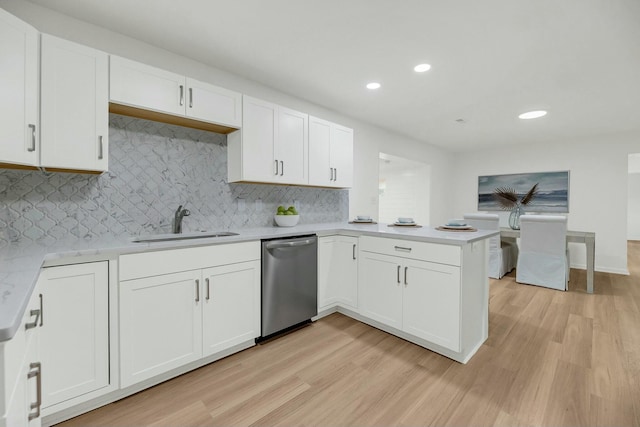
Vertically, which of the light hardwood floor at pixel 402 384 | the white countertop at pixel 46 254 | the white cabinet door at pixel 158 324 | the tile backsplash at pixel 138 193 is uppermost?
the tile backsplash at pixel 138 193

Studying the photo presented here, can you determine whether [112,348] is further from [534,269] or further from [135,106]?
[534,269]

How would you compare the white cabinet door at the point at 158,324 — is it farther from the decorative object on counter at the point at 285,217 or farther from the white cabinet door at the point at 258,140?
the decorative object on counter at the point at 285,217

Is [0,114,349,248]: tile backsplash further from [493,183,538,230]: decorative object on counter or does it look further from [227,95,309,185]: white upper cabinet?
[493,183,538,230]: decorative object on counter

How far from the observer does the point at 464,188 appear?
21.0ft

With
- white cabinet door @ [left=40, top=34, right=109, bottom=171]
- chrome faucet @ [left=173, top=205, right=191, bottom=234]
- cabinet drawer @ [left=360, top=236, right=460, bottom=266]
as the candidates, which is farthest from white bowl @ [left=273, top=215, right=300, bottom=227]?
white cabinet door @ [left=40, top=34, right=109, bottom=171]

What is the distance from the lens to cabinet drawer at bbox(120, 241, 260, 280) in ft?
5.25

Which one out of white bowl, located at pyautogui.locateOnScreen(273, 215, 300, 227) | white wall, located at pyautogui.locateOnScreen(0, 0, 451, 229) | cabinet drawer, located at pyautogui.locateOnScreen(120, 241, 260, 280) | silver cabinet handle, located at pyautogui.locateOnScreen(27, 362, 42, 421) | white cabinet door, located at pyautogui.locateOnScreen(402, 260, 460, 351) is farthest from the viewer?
white bowl, located at pyautogui.locateOnScreen(273, 215, 300, 227)

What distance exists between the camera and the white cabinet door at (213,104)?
7.00 feet

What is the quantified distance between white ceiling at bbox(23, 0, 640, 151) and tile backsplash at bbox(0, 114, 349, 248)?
2.35 ft

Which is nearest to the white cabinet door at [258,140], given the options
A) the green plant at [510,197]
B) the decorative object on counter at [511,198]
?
the decorative object on counter at [511,198]

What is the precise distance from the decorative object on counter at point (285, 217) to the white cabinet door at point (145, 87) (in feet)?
4.25

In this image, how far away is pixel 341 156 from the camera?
→ 3.32 m

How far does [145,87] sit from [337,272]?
2216mm

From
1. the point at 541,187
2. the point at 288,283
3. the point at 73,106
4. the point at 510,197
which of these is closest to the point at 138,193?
the point at 73,106
